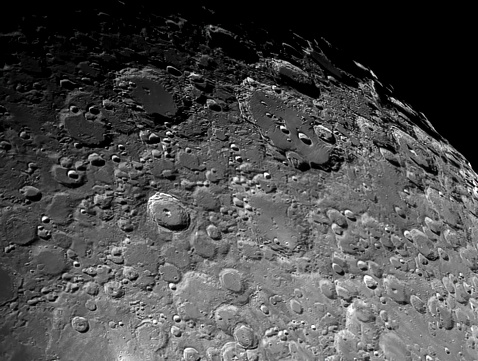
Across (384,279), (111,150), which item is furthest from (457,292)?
(111,150)

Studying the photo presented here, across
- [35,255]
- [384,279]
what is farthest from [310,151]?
[35,255]

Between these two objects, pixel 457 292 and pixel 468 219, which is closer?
pixel 457 292

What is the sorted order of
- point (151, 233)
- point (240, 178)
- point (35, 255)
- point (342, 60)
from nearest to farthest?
point (35, 255), point (151, 233), point (240, 178), point (342, 60)

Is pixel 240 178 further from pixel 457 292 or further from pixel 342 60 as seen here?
pixel 342 60

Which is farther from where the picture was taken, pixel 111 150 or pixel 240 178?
pixel 240 178

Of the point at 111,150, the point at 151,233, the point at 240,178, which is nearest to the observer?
the point at 151,233

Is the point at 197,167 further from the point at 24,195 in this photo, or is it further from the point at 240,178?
the point at 24,195
